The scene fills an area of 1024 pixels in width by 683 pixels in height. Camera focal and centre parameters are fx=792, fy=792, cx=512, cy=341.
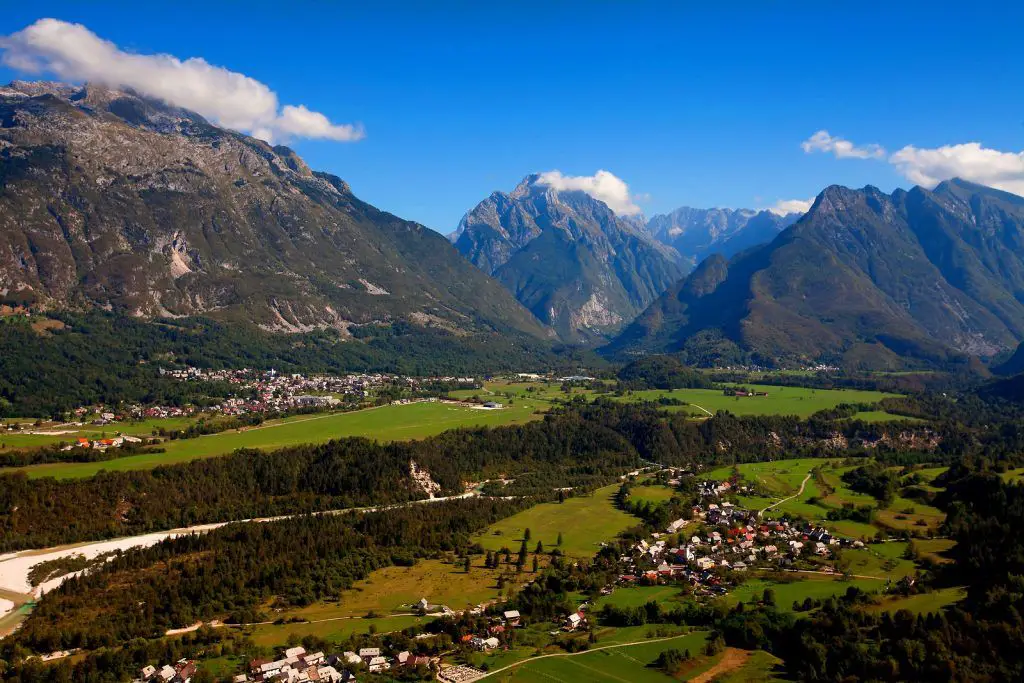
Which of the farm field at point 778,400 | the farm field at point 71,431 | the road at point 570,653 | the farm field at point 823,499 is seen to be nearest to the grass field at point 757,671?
the road at point 570,653

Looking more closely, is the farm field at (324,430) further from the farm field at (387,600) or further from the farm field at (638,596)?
the farm field at (638,596)

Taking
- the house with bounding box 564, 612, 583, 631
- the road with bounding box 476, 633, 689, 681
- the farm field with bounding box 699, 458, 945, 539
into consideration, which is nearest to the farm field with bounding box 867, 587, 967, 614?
the road with bounding box 476, 633, 689, 681

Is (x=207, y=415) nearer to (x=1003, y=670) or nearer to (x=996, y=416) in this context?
(x=1003, y=670)

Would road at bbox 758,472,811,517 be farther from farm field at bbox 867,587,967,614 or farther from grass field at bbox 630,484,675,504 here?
farm field at bbox 867,587,967,614

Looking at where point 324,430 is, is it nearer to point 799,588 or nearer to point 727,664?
point 799,588

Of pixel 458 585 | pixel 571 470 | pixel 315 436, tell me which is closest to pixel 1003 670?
pixel 458 585

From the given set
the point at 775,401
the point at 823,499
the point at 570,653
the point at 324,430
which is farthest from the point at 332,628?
the point at 775,401
